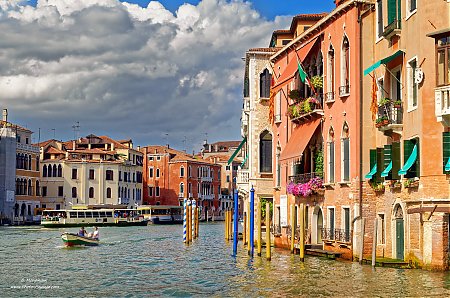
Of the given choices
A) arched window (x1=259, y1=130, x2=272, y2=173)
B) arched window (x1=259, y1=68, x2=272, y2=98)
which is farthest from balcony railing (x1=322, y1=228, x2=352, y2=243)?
arched window (x1=259, y1=68, x2=272, y2=98)

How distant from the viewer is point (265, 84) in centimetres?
3369

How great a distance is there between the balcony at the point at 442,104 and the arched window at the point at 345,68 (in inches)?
214

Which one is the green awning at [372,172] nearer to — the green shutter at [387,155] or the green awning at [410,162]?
the green shutter at [387,155]

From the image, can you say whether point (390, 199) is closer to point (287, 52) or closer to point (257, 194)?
point (287, 52)

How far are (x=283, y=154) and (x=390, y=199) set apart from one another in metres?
7.55

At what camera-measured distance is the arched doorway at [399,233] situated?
19.8m

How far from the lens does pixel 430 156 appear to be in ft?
58.5

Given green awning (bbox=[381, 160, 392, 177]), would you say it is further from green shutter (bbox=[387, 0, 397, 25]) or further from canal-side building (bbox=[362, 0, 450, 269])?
green shutter (bbox=[387, 0, 397, 25])

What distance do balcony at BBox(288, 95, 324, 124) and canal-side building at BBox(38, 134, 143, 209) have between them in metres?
49.5

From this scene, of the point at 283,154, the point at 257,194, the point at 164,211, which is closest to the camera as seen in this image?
the point at 283,154

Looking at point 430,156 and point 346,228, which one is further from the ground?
point 430,156

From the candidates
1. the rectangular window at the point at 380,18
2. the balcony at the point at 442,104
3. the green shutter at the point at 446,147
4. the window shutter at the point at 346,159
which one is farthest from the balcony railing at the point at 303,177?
the balcony at the point at 442,104

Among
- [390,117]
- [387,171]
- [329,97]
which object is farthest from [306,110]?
[387,171]

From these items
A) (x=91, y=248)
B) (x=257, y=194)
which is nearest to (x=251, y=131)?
(x=257, y=194)
